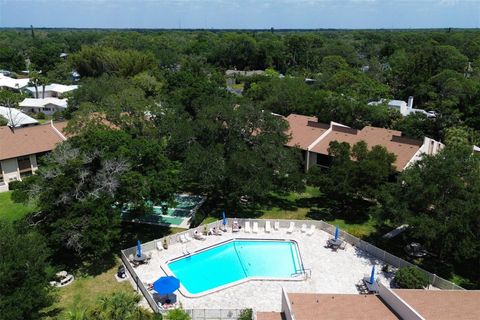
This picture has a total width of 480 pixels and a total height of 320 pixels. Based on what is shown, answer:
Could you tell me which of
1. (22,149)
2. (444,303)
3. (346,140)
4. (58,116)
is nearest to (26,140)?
(22,149)

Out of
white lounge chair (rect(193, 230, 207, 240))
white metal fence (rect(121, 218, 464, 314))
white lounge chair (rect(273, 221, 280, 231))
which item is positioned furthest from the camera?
white lounge chair (rect(273, 221, 280, 231))

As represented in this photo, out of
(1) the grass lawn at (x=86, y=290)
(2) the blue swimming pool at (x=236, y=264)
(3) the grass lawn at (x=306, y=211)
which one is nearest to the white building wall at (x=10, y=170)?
(1) the grass lawn at (x=86, y=290)

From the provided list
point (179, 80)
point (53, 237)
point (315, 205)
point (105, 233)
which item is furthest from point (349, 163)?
point (179, 80)

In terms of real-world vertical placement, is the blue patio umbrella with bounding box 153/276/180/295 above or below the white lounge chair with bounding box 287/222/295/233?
above

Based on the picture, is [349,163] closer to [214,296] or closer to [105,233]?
[214,296]

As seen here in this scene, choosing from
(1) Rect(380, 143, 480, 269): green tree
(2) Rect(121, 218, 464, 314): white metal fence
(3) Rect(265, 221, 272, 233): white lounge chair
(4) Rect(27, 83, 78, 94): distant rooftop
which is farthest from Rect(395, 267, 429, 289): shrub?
(4) Rect(27, 83, 78, 94): distant rooftop

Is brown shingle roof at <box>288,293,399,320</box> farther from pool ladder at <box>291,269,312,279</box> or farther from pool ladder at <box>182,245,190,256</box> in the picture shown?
pool ladder at <box>182,245,190,256</box>

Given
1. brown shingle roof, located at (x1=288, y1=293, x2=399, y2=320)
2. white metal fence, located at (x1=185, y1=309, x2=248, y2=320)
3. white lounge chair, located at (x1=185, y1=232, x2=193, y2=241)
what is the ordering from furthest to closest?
1. white lounge chair, located at (x1=185, y1=232, x2=193, y2=241)
2. white metal fence, located at (x1=185, y1=309, x2=248, y2=320)
3. brown shingle roof, located at (x1=288, y1=293, x2=399, y2=320)
